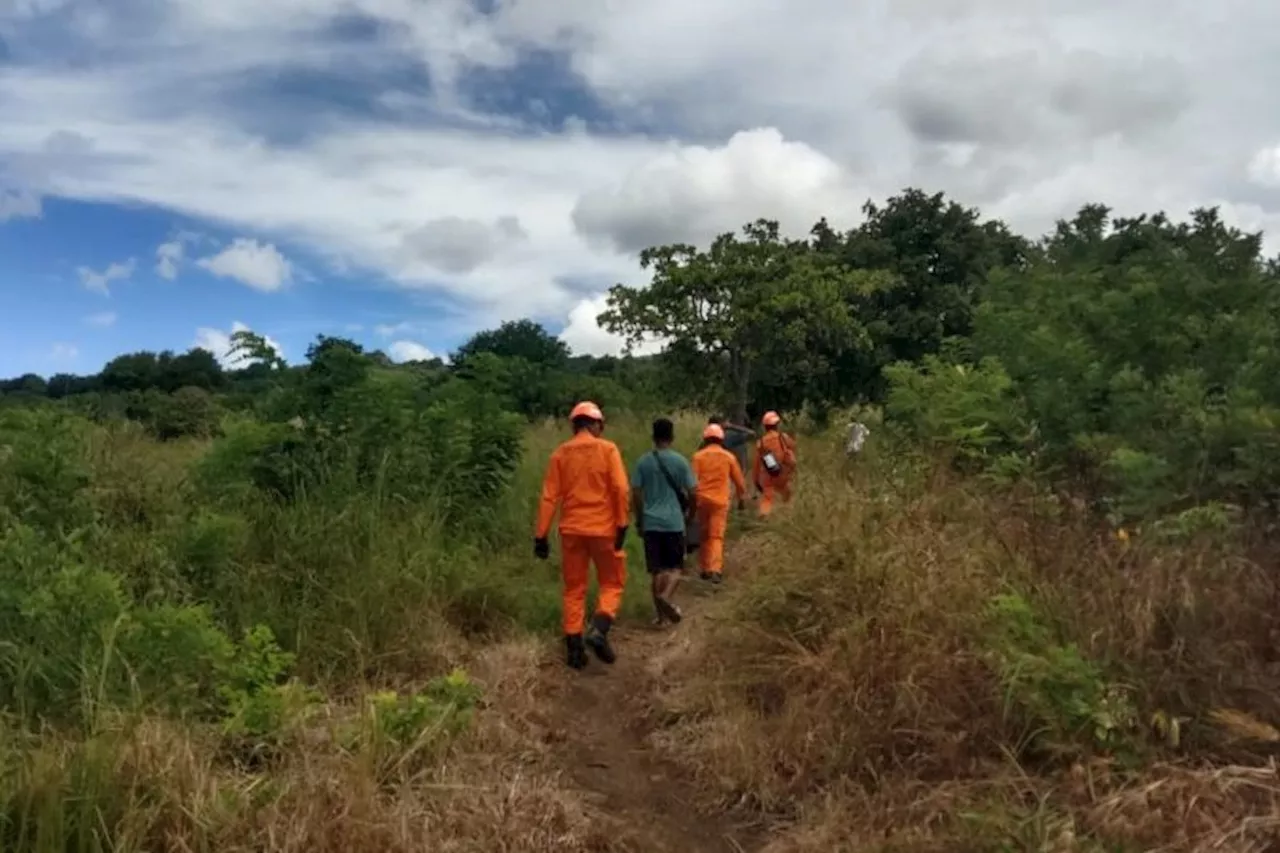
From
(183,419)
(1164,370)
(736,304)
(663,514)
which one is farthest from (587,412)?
(736,304)

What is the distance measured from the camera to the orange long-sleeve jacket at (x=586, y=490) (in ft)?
25.2

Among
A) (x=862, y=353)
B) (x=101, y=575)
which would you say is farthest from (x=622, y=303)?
(x=101, y=575)

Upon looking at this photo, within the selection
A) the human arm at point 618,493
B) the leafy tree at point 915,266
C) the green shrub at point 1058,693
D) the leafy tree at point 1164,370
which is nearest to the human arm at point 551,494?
the human arm at point 618,493

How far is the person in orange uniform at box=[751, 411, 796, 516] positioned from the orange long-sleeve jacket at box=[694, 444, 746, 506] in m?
1.59

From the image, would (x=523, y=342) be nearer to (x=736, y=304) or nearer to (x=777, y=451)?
(x=736, y=304)

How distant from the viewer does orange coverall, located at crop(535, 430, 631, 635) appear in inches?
302

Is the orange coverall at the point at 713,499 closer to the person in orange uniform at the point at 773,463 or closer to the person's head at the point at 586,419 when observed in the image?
the person in orange uniform at the point at 773,463

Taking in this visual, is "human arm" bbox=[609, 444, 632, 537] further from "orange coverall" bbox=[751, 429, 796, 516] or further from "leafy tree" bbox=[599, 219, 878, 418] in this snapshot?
"leafy tree" bbox=[599, 219, 878, 418]

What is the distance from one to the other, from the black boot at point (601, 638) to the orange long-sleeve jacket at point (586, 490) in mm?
619

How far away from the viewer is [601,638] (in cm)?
767

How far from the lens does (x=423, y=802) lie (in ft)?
14.5

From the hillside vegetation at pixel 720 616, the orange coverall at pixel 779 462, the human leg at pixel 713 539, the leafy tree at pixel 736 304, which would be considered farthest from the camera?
the leafy tree at pixel 736 304

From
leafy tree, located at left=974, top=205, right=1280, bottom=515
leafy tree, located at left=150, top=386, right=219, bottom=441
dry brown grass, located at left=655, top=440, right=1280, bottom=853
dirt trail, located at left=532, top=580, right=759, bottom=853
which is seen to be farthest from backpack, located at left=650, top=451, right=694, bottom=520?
leafy tree, located at left=150, top=386, right=219, bottom=441

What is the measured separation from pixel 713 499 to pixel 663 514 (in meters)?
1.70
